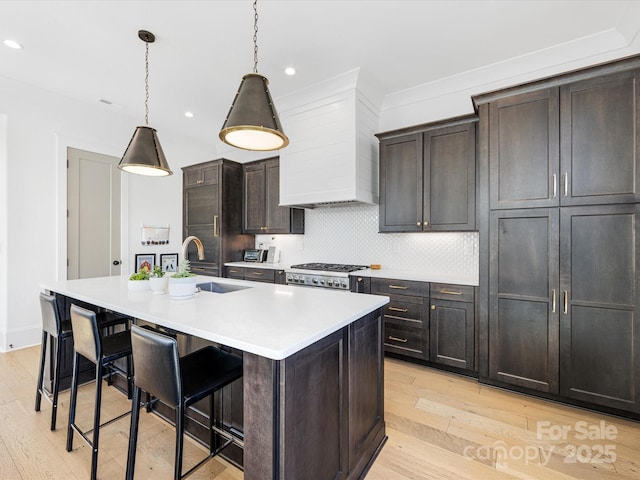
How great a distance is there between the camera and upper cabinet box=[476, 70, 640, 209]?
2162 millimetres

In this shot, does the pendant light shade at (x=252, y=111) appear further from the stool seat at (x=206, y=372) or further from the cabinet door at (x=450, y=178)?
the cabinet door at (x=450, y=178)

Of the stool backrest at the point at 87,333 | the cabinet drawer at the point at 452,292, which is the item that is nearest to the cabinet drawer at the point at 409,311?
the cabinet drawer at the point at 452,292

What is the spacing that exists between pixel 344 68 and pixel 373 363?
2.92 meters

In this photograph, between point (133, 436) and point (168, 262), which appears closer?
point (133, 436)

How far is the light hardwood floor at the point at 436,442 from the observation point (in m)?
1.73

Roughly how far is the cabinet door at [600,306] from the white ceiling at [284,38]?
164 centimetres

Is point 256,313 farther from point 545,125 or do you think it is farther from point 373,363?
point 545,125

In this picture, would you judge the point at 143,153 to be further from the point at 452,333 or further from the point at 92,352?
the point at 452,333

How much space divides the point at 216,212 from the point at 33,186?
213cm

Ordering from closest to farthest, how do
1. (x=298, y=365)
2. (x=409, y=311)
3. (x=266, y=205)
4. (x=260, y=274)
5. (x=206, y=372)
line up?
(x=298, y=365)
(x=206, y=372)
(x=409, y=311)
(x=260, y=274)
(x=266, y=205)

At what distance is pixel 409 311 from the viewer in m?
3.11

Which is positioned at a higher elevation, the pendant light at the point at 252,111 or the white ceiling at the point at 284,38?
the white ceiling at the point at 284,38

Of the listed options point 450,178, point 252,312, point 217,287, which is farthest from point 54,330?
point 450,178

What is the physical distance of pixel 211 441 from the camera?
179cm
